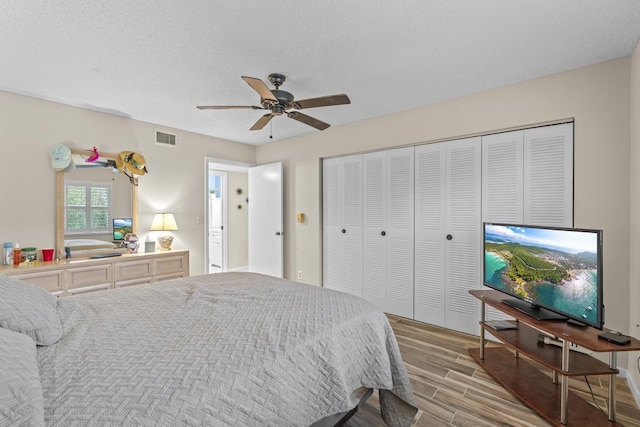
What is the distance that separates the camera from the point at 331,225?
173 inches

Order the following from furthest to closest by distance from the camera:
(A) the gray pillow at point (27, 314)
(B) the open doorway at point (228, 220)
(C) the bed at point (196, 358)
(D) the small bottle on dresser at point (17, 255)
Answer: (B) the open doorway at point (228, 220)
(D) the small bottle on dresser at point (17, 255)
(A) the gray pillow at point (27, 314)
(C) the bed at point (196, 358)

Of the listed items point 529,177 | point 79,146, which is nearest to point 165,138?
point 79,146

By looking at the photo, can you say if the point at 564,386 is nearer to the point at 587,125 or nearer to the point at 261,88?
the point at 587,125

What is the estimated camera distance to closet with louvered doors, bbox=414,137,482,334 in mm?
3125

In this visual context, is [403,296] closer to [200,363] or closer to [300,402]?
[300,402]

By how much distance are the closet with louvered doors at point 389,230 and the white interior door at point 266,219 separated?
152 centimetres

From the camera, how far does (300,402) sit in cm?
125

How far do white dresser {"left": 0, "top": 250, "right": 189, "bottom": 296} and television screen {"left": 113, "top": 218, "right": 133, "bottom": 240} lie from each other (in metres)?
0.36

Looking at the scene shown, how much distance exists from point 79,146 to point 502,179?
15.1 feet

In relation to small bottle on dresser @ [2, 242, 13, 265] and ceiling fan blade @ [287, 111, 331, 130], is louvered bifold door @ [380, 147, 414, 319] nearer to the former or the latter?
ceiling fan blade @ [287, 111, 331, 130]

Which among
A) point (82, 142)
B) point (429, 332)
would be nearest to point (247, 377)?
point (429, 332)

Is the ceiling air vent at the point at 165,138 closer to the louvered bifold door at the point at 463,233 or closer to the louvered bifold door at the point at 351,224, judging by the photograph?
the louvered bifold door at the point at 351,224

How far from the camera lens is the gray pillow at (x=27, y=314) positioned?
1153mm

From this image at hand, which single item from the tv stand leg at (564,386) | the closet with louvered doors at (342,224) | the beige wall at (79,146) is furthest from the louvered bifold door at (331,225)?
the tv stand leg at (564,386)
